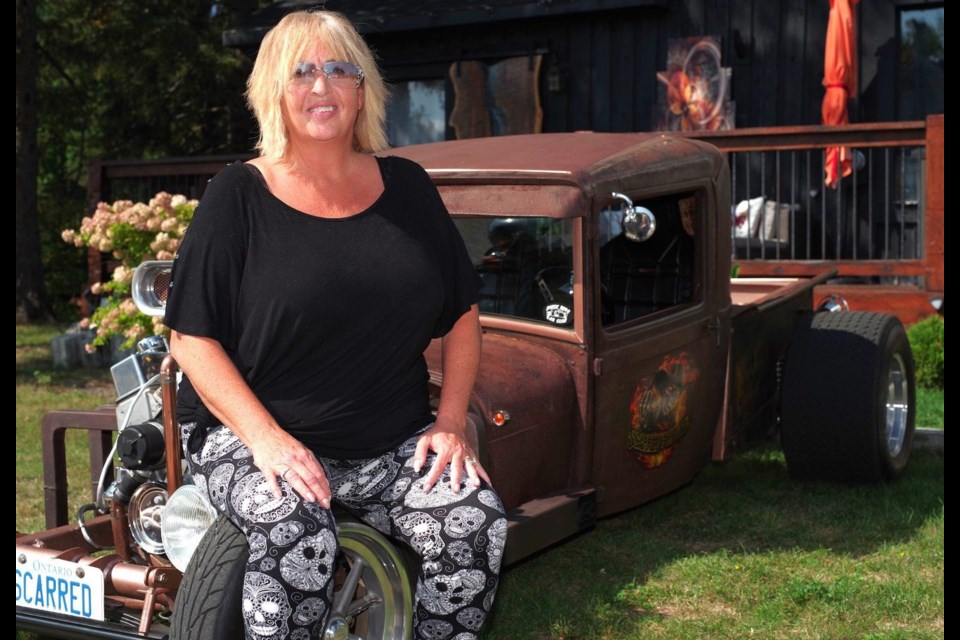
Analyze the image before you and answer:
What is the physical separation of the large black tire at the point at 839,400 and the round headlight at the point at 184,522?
3054mm

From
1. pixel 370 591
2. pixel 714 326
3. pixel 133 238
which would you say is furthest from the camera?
pixel 133 238

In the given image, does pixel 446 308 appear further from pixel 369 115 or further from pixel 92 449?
pixel 92 449

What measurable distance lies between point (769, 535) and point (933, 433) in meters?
2.02

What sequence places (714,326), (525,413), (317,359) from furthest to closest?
(714,326), (525,413), (317,359)

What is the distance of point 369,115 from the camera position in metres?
3.28

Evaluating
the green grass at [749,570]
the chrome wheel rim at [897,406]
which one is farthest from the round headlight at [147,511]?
the chrome wheel rim at [897,406]

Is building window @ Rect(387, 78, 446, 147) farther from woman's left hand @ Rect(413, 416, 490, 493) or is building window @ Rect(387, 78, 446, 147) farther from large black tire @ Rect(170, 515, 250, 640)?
large black tire @ Rect(170, 515, 250, 640)

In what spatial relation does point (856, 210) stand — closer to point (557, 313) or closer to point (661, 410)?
point (661, 410)

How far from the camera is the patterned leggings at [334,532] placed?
9.09 ft

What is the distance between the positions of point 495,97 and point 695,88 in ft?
7.02

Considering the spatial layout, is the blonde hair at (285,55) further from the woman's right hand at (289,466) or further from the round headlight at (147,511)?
the round headlight at (147,511)

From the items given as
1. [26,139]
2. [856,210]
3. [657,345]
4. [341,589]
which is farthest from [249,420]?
[26,139]

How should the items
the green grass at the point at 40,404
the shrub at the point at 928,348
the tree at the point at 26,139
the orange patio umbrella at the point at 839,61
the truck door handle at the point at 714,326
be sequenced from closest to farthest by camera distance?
the truck door handle at the point at 714,326 < the green grass at the point at 40,404 < the shrub at the point at 928,348 < the orange patio umbrella at the point at 839,61 < the tree at the point at 26,139

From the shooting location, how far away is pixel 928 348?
805 cm
